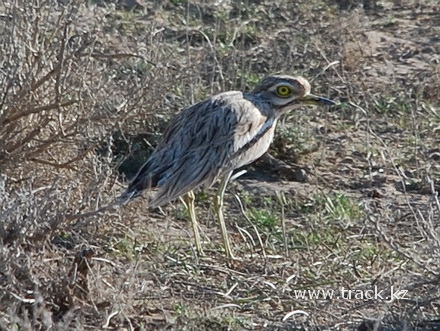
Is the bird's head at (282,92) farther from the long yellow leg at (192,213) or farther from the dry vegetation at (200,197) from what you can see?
the long yellow leg at (192,213)

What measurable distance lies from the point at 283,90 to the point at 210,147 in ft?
1.93

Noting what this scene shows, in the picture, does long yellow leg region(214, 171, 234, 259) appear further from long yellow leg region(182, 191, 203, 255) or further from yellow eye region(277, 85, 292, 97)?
yellow eye region(277, 85, 292, 97)

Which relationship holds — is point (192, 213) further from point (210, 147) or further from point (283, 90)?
point (283, 90)

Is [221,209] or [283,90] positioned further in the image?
[283,90]

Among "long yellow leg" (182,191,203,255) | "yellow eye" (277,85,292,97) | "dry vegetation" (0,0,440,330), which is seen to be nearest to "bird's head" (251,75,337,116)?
"yellow eye" (277,85,292,97)

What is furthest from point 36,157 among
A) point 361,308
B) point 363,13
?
point 363,13

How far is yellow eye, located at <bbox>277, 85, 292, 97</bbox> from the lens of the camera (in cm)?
662

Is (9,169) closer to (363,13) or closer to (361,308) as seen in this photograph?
(361,308)

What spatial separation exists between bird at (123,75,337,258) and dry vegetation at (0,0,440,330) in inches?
5.9

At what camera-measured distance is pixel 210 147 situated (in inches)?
246

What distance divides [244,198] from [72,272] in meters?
1.91

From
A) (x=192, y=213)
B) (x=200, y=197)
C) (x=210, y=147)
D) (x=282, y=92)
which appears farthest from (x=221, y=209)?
(x=282, y=92)

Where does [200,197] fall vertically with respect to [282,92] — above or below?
below

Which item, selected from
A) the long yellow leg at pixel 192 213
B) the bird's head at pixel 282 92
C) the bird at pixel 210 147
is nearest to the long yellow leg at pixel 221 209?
the bird at pixel 210 147
